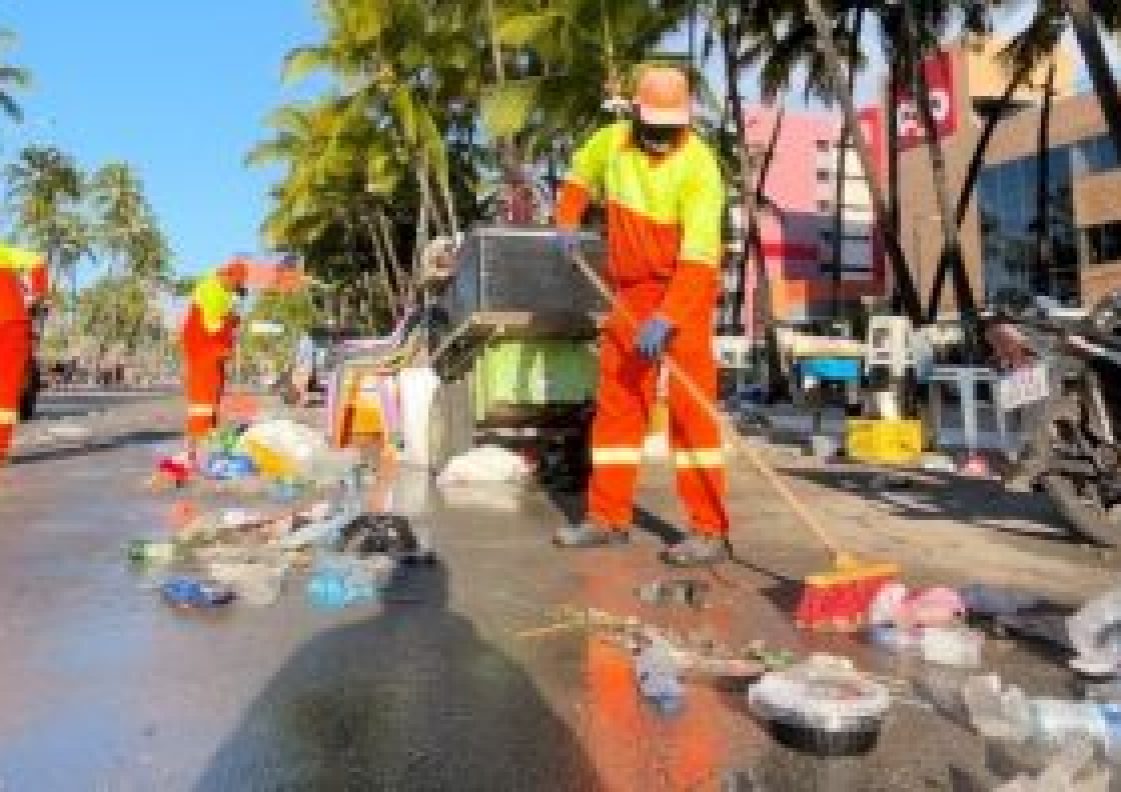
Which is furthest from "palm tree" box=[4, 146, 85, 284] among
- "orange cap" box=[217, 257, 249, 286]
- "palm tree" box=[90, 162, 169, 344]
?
"orange cap" box=[217, 257, 249, 286]

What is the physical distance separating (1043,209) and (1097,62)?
2716cm

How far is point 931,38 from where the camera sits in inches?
1353

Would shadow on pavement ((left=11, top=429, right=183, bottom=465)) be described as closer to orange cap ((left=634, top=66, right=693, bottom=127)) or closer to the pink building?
orange cap ((left=634, top=66, right=693, bottom=127))

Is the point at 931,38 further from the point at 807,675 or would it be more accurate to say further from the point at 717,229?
the point at 807,675

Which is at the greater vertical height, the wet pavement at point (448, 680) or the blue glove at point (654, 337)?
the blue glove at point (654, 337)

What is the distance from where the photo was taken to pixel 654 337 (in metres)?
6.36

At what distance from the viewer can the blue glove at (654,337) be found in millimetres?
6355

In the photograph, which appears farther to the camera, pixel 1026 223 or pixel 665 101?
pixel 1026 223

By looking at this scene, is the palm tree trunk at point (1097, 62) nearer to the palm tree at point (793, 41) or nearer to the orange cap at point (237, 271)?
the orange cap at point (237, 271)

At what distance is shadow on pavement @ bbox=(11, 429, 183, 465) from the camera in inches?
549

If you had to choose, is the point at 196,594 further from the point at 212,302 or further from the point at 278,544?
the point at 212,302

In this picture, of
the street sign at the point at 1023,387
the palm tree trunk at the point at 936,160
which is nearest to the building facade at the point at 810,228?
the palm tree trunk at the point at 936,160

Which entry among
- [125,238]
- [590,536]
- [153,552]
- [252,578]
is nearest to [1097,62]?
[590,536]

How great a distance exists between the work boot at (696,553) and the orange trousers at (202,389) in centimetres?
673
